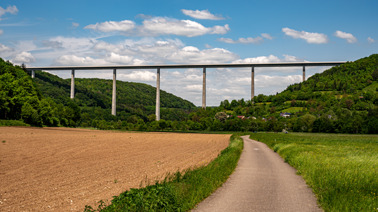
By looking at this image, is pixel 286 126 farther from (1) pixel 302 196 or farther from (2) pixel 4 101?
(1) pixel 302 196

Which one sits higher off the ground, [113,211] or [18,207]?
[113,211]

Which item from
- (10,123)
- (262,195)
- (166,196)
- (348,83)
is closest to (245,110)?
(348,83)

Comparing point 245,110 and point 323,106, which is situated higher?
point 323,106

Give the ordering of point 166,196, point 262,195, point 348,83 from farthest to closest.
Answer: point 348,83 < point 262,195 < point 166,196

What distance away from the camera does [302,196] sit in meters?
13.6

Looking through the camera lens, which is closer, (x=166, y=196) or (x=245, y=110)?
(x=166, y=196)

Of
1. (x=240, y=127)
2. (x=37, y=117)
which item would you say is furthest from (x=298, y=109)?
(x=37, y=117)

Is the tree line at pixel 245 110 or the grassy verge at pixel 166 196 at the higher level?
the tree line at pixel 245 110

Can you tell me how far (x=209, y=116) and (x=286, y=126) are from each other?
138 ft

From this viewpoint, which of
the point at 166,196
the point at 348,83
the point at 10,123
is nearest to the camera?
the point at 166,196

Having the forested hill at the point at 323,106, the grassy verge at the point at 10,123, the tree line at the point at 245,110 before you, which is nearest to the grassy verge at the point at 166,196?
the grassy verge at the point at 10,123

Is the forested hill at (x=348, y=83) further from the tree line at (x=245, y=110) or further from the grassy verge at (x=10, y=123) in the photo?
the grassy verge at (x=10, y=123)

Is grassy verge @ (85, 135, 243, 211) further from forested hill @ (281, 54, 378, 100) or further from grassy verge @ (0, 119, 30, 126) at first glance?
forested hill @ (281, 54, 378, 100)

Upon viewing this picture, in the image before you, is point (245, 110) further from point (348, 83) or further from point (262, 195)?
point (262, 195)
